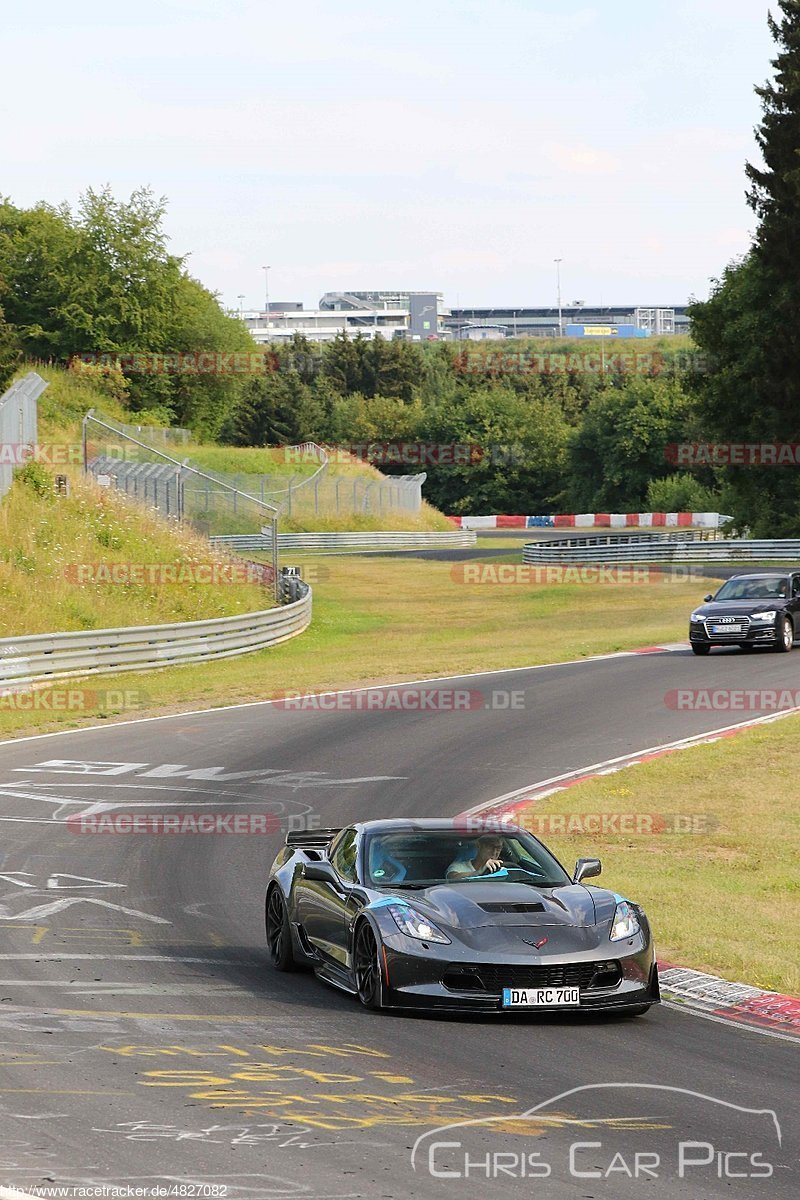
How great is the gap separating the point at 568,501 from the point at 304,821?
10200 centimetres

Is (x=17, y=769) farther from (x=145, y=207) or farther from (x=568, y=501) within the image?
(x=568, y=501)

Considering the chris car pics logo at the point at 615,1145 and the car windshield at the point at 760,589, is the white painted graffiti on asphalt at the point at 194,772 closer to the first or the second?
the chris car pics logo at the point at 615,1145

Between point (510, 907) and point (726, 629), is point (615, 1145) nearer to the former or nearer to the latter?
point (510, 907)

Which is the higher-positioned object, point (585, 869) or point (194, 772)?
point (585, 869)

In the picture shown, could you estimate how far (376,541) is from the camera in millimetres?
80125

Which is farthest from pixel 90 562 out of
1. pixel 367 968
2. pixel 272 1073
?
pixel 272 1073

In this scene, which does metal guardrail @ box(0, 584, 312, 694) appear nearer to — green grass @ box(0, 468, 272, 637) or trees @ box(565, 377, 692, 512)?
green grass @ box(0, 468, 272, 637)

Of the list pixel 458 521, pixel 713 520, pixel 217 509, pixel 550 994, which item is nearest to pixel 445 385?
pixel 458 521

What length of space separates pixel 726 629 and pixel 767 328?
1379 inches

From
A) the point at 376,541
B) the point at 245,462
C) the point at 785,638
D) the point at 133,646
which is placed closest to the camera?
the point at 133,646

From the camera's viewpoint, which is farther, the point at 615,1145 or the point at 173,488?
the point at 173,488

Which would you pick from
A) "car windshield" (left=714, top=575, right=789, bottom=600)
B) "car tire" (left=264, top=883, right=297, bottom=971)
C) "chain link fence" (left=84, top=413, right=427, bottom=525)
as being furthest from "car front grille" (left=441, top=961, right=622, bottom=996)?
"chain link fence" (left=84, top=413, right=427, bottom=525)

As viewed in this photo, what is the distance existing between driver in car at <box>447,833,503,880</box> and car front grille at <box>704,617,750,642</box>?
886 inches

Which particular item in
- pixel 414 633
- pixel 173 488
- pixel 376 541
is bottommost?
pixel 414 633
